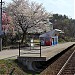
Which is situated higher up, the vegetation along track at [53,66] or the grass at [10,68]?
the grass at [10,68]

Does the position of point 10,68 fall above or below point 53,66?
above

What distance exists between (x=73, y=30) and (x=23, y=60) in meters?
101

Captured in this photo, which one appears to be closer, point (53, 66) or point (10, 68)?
point (10, 68)

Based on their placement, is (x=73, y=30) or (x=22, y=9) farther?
(x=73, y=30)

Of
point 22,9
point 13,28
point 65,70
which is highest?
point 22,9

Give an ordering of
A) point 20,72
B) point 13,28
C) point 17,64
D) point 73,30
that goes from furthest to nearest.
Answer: point 73,30 < point 13,28 < point 17,64 < point 20,72

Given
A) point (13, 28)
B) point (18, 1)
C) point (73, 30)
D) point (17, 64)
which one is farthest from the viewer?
point (73, 30)

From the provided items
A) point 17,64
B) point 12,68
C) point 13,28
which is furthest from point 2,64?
point 13,28

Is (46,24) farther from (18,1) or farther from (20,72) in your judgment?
(20,72)

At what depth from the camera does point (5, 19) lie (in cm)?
4638

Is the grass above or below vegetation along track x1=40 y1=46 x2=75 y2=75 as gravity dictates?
above

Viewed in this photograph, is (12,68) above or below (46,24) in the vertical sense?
below

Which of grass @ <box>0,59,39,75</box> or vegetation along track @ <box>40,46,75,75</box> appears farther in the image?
vegetation along track @ <box>40,46,75,75</box>

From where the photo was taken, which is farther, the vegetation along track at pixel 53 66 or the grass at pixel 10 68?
the vegetation along track at pixel 53 66
